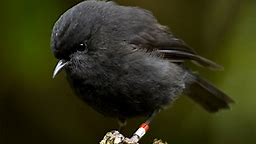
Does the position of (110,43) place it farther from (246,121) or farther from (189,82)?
(246,121)

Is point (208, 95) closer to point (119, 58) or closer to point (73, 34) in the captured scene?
point (119, 58)

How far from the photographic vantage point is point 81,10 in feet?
25.4

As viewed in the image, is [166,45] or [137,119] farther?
[137,119]

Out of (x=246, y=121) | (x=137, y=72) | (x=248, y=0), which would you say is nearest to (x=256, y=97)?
(x=246, y=121)

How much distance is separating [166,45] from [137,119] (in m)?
1.36

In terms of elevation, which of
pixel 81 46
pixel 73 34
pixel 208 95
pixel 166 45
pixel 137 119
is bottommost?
pixel 137 119

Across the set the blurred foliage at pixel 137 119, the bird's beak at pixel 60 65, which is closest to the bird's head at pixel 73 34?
the bird's beak at pixel 60 65

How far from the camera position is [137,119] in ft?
31.3

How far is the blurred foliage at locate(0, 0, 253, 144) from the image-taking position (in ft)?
30.1

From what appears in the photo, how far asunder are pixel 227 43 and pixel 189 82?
2.75 feet

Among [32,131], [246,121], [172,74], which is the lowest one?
[32,131]

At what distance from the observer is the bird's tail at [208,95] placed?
29.8 ft

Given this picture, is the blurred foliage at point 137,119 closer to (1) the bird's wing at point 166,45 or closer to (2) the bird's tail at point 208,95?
(2) the bird's tail at point 208,95

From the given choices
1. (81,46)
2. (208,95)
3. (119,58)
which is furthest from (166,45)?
(208,95)
